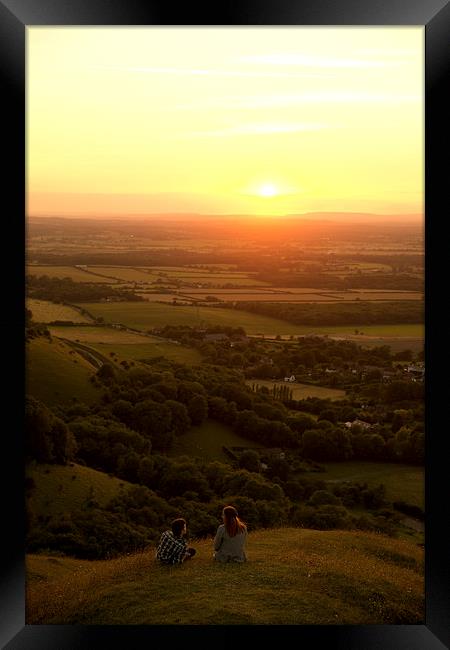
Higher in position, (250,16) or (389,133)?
(389,133)

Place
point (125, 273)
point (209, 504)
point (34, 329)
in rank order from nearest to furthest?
point (209, 504), point (125, 273), point (34, 329)

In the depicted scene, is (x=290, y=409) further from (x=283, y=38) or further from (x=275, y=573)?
(x=275, y=573)

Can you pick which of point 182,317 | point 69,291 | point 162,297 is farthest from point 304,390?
point 69,291

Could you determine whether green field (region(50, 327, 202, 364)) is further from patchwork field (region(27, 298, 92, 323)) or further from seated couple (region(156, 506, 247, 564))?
seated couple (region(156, 506, 247, 564))

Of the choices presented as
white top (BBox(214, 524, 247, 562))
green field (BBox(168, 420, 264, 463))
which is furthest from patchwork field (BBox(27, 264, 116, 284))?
white top (BBox(214, 524, 247, 562))

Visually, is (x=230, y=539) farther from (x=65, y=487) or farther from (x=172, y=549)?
(x=65, y=487)

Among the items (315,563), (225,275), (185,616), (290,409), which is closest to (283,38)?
(225,275)
